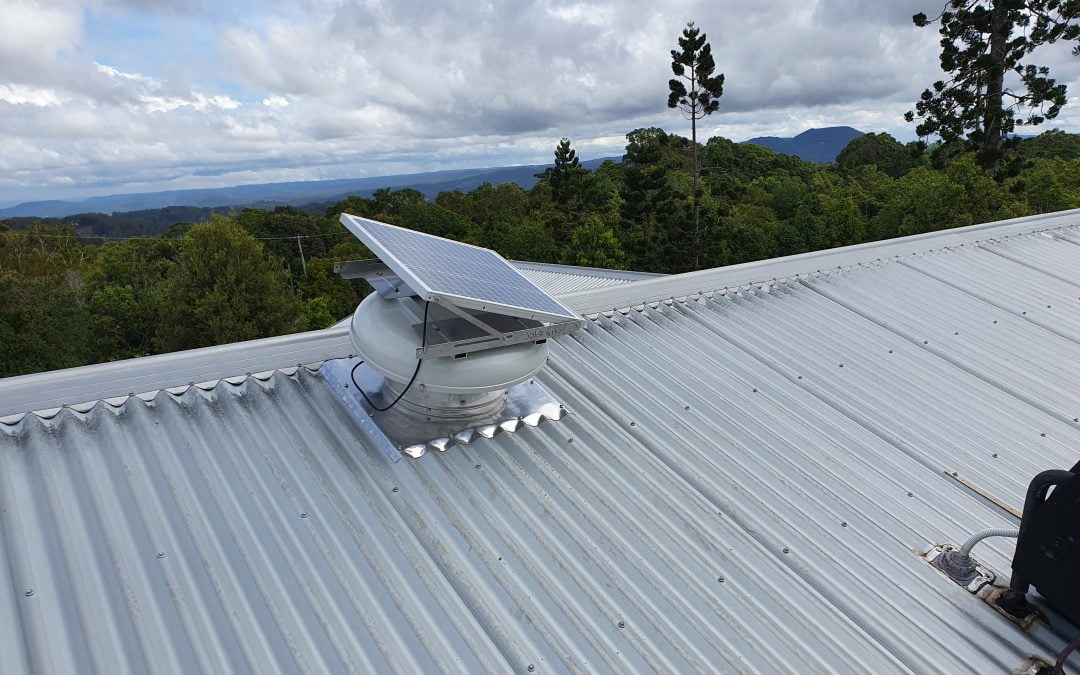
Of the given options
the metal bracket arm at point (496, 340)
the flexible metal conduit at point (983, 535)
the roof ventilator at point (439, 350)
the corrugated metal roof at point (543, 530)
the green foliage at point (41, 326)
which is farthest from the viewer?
the green foliage at point (41, 326)

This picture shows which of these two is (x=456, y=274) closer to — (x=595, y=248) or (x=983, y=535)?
(x=983, y=535)

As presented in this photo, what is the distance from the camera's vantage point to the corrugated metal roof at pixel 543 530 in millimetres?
2348

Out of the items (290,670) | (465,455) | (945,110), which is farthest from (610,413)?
(945,110)

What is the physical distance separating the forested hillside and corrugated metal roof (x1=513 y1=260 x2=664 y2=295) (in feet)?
59.6

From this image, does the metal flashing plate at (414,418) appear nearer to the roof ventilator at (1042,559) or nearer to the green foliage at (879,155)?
the roof ventilator at (1042,559)

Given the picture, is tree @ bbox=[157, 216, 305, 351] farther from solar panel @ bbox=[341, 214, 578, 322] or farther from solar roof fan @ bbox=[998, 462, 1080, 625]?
solar roof fan @ bbox=[998, 462, 1080, 625]

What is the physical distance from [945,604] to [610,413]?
6.72ft

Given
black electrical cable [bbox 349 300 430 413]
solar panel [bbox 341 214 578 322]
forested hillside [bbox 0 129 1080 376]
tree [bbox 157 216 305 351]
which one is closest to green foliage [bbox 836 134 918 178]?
forested hillside [bbox 0 129 1080 376]

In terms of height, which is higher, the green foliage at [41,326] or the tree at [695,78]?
the tree at [695,78]

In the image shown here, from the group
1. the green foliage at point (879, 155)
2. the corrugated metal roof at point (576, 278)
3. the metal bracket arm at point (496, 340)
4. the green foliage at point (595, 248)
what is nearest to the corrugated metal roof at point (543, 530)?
the metal bracket arm at point (496, 340)

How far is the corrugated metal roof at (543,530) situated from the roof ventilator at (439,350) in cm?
17

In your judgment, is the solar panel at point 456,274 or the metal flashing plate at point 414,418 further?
the metal flashing plate at point 414,418

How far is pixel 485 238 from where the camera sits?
51.0m

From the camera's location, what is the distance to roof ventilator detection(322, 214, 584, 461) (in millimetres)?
3193
